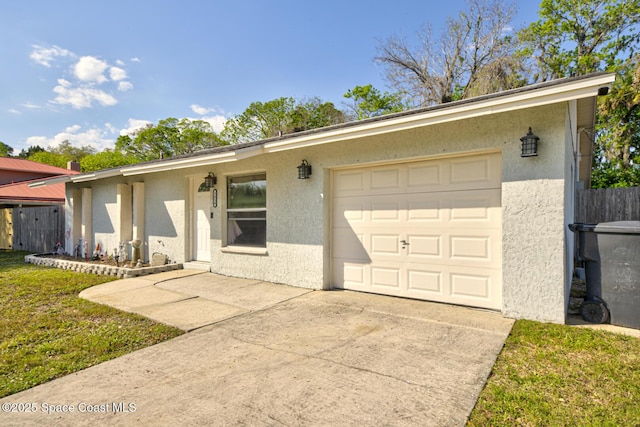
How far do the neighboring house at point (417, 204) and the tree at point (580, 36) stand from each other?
1348 centimetres

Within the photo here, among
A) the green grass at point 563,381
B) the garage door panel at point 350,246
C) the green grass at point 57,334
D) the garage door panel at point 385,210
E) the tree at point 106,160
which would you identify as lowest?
the green grass at point 57,334

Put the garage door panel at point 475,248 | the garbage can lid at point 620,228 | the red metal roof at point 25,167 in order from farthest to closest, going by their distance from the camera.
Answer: the red metal roof at point 25,167 → the garage door panel at point 475,248 → the garbage can lid at point 620,228

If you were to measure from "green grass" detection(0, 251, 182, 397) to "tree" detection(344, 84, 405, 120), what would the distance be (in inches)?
866

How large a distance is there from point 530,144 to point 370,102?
863 inches

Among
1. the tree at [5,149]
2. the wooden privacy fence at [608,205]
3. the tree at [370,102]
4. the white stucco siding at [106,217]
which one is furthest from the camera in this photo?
the tree at [5,149]

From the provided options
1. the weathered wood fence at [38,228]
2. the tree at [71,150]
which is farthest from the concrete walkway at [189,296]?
the tree at [71,150]

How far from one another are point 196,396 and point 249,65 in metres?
16.0

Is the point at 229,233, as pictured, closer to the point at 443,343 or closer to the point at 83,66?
the point at 443,343

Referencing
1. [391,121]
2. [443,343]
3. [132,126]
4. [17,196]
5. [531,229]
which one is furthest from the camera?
[132,126]

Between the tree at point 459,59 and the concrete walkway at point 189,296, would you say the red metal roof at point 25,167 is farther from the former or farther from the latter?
the tree at point 459,59

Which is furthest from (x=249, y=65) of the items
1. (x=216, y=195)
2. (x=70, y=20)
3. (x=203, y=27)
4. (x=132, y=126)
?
(x=132, y=126)

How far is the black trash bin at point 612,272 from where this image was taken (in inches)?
157

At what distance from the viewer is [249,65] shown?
15969 millimetres

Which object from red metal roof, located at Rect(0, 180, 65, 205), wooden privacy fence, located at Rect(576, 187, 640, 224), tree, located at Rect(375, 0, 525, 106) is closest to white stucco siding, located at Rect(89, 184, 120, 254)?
red metal roof, located at Rect(0, 180, 65, 205)
